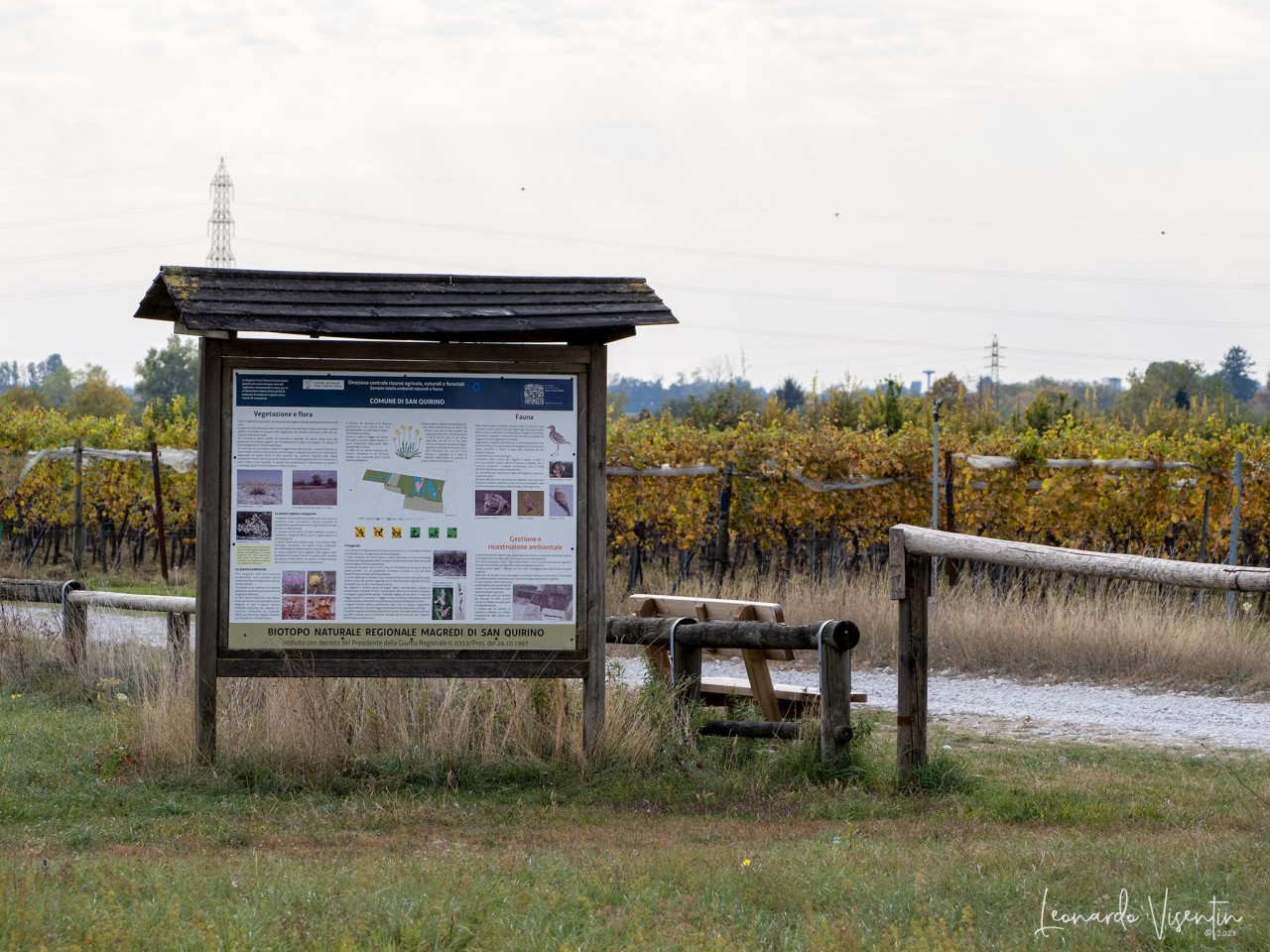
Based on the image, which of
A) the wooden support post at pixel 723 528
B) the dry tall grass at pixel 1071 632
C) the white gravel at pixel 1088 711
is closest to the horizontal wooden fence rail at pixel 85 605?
the white gravel at pixel 1088 711

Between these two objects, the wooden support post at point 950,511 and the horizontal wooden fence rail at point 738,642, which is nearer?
the horizontal wooden fence rail at point 738,642

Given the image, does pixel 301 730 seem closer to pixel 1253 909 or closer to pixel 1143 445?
pixel 1253 909

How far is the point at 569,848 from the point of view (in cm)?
592

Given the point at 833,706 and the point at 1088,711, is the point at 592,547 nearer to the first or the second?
the point at 833,706

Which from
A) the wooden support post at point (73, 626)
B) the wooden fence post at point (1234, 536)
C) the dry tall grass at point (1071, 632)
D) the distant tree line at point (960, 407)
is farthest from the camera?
the distant tree line at point (960, 407)

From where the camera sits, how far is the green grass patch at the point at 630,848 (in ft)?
14.1

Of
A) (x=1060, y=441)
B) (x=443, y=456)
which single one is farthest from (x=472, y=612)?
(x=1060, y=441)

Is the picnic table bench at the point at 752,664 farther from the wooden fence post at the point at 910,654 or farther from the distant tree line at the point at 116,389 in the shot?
the distant tree line at the point at 116,389

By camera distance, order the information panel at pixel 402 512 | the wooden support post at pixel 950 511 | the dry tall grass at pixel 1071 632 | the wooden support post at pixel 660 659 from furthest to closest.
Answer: the wooden support post at pixel 950 511 < the dry tall grass at pixel 1071 632 < the wooden support post at pixel 660 659 < the information panel at pixel 402 512

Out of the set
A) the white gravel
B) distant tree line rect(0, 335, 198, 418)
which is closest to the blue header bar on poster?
the white gravel

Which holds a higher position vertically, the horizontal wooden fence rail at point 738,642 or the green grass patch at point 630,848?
the horizontal wooden fence rail at point 738,642

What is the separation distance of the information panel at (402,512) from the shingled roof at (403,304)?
323mm

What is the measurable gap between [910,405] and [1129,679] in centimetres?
2499

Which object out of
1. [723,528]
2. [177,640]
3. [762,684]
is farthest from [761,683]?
[723,528]
